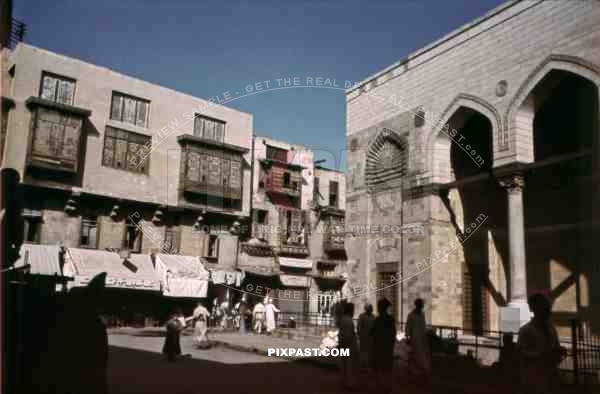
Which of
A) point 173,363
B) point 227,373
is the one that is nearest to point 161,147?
point 173,363

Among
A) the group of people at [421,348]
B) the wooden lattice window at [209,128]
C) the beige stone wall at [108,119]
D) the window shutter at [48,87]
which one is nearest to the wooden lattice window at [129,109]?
the beige stone wall at [108,119]

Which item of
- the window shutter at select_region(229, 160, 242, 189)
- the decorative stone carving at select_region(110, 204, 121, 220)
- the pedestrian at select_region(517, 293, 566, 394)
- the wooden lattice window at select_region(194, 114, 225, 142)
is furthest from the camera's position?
the window shutter at select_region(229, 160, 242, 189)

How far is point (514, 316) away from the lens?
11852mm

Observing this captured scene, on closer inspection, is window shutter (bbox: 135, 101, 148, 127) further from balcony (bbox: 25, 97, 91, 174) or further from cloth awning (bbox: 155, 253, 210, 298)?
cloth awning (bbox: 155, 253, 210, 298)

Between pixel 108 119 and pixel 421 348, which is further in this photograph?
pixel 108 119

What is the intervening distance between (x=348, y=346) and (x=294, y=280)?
2098 centimetres

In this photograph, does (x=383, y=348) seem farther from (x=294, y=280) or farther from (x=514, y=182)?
(x=294, y=280)

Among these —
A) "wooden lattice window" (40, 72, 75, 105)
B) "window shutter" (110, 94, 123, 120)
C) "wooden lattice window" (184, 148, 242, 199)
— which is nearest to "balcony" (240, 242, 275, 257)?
"wooden lattice window" (184, 148, 242, 199)

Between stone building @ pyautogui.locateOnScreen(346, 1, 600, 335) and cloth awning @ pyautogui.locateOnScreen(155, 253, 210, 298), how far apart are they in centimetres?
907

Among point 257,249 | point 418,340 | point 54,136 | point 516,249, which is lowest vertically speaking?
point 418,340

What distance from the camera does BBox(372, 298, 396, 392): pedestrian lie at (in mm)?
7652

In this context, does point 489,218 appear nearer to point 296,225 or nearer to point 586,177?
point 586,177

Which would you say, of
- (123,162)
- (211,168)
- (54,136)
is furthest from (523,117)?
(54,136)

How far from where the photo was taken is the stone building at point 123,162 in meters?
20.4
